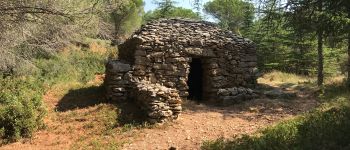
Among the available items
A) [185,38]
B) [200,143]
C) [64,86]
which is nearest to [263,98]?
[185,38]

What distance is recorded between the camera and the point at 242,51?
13391 millimetres

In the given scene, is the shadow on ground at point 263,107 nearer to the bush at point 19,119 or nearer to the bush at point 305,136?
the bush at point 305,136

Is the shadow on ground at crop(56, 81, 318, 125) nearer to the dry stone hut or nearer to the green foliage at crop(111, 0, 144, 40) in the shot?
the dry stone hut

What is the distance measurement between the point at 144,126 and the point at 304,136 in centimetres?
405

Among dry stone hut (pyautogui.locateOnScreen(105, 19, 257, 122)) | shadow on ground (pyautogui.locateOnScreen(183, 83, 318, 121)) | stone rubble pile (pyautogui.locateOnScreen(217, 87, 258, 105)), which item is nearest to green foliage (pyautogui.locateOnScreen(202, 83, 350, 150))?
shadow on ground (pyautogui.locateOnScreen(183, 83, 318, 121))

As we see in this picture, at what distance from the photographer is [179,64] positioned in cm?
1249

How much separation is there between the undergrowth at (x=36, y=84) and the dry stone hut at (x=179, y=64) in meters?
2.41

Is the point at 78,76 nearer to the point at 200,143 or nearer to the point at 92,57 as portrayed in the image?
the point at 92,57

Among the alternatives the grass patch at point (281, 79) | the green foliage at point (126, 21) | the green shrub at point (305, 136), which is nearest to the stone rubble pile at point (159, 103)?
the green shrub at point (305, 136)

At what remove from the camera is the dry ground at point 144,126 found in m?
9.20

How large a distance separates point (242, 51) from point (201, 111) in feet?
9.90

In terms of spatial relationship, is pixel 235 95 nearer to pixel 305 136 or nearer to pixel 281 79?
pixel 305 136

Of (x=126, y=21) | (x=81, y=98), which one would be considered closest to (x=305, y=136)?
(x=81, y=98)

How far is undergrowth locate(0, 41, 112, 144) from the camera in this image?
9938 mm
